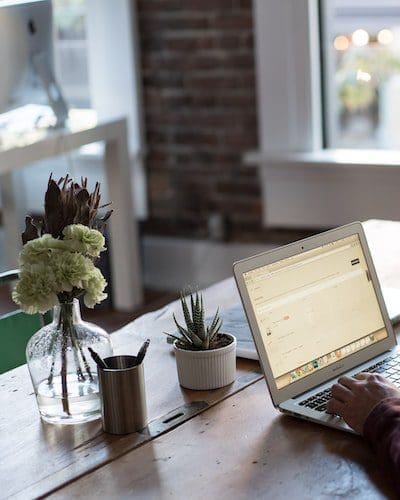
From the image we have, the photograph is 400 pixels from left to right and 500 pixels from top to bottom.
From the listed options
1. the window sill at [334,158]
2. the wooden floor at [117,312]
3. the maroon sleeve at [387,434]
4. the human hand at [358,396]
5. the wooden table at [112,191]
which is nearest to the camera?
the maroon sleeve at [387,434]

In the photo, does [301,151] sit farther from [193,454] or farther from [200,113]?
[193,454]

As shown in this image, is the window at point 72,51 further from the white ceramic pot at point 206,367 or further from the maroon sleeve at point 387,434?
the maroon sleeve at point 387,434

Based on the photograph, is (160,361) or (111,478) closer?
(111,478)

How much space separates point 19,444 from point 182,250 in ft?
10.6

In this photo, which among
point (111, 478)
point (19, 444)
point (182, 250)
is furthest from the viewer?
point (182, 250)

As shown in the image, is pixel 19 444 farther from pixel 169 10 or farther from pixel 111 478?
pixel 169 10

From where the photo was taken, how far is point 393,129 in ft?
14.4

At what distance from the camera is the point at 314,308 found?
183cm

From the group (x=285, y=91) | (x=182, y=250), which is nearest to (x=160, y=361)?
(x=285, y=91)

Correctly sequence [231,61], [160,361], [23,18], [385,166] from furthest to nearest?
1. [231,61]
2. [385,166]
3. [23,18]
4. [160,361]

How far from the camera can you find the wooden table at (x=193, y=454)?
1.50 meters

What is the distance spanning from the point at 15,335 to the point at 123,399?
677mm

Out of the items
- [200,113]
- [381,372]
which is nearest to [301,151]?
[200,113]

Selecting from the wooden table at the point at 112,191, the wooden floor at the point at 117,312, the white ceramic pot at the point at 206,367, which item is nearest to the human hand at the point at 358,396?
the white ceramic pot at the point at 206,367
